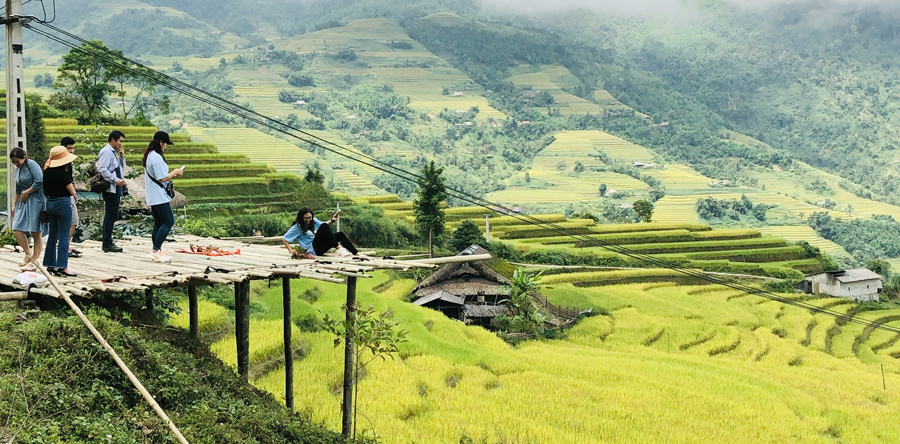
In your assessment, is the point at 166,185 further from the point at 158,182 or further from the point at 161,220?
the point at 161,220

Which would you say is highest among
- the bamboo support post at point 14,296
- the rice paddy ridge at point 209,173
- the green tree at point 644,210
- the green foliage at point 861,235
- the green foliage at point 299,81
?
the green foliage at point 299,81

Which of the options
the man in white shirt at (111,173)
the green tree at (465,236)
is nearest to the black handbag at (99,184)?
the man in white shirt at (111,173)

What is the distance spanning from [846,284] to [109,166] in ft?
100

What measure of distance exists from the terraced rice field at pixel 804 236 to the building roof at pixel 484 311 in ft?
148

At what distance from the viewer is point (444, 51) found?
401 ft

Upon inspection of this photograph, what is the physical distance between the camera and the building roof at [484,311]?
68.5ft

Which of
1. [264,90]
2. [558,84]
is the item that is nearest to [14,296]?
[264,90]

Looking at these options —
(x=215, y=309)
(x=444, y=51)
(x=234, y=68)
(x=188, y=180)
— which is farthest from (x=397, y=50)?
(x=215, y=309)

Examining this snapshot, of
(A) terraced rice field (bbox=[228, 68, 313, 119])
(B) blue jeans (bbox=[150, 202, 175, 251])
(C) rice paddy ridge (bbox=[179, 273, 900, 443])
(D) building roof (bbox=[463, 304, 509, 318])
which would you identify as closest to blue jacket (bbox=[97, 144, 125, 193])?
(B) blue jeans (bbox=[150, 202, 175, 251])

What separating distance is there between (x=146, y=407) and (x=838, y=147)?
365ft

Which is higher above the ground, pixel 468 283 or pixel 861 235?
pixel 468 283

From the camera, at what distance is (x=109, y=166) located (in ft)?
24.2

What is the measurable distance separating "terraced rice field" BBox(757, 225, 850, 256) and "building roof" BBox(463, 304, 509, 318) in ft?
148

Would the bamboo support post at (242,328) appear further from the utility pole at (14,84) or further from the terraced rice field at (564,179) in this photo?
the terraced rice field at (564,179)
